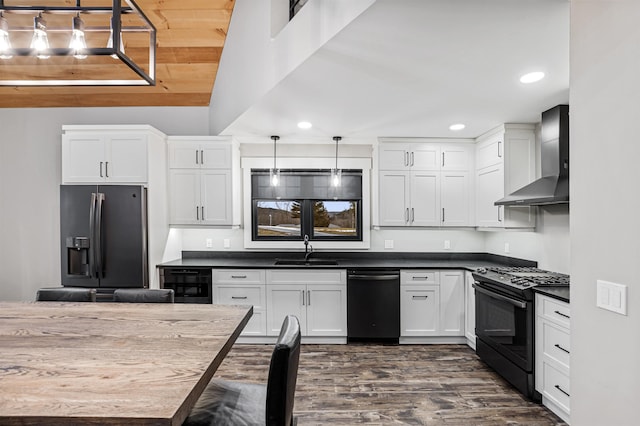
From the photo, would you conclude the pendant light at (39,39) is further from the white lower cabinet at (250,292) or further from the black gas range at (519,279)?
the black gas range at (519,279)

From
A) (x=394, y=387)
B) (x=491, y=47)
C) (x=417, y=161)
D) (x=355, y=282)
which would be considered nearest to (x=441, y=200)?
(x=417, y=161)

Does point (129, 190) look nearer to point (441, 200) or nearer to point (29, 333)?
point (29, 333)

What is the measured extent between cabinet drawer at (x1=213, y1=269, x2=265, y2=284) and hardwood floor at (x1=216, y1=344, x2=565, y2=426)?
73 centimetres

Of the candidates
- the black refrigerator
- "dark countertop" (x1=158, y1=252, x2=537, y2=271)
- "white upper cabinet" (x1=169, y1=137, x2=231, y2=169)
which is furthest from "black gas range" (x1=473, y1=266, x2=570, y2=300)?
Result: the black refrigerator

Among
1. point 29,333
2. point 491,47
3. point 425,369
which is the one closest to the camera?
point 29,333

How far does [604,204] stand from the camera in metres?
1.44

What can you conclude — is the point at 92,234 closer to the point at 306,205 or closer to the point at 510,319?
the point at 306,205

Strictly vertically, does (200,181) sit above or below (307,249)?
above

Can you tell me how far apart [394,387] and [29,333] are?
258 centimetres

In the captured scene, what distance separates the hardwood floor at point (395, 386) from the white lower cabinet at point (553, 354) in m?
0.15

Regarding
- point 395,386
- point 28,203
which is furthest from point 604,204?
point 28,203

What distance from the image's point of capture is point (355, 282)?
4.05 m

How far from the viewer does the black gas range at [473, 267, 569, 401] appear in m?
2.83

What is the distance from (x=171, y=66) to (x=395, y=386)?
3.93 metres
